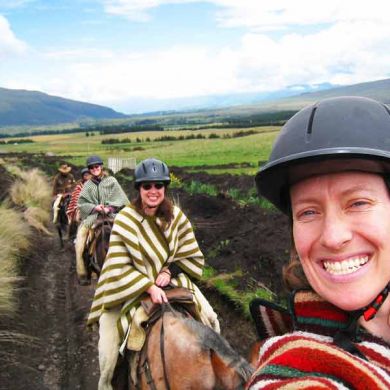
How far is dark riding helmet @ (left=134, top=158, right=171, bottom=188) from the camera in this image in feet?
14.7

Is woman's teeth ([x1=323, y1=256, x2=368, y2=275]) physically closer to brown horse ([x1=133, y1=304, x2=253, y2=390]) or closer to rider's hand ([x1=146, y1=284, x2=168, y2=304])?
brown horse ([x1=133, y1=304, x2=253, y2=390])

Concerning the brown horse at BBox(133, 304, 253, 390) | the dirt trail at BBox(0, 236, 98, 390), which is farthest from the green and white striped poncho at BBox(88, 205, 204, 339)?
the dirt trail at BBox(0, 236, 98, 390)

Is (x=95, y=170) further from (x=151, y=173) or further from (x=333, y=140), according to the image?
(x=333, y=140)

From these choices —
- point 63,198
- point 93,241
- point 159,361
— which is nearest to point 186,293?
point 159,361

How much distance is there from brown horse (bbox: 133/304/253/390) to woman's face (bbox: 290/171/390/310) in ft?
5.36

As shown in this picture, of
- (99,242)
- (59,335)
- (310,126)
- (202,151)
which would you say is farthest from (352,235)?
(202,151)

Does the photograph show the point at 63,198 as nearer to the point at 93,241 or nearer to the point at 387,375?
the point at 93,241

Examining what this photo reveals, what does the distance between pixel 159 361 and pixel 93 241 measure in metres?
4.56

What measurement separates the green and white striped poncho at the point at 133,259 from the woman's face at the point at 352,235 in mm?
2870

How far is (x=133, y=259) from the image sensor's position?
425 cm

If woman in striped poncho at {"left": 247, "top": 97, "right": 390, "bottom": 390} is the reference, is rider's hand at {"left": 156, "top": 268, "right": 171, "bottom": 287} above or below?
below

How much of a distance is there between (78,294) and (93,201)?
6.56ft

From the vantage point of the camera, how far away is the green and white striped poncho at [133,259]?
4.11 meters

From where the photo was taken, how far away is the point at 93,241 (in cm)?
776
